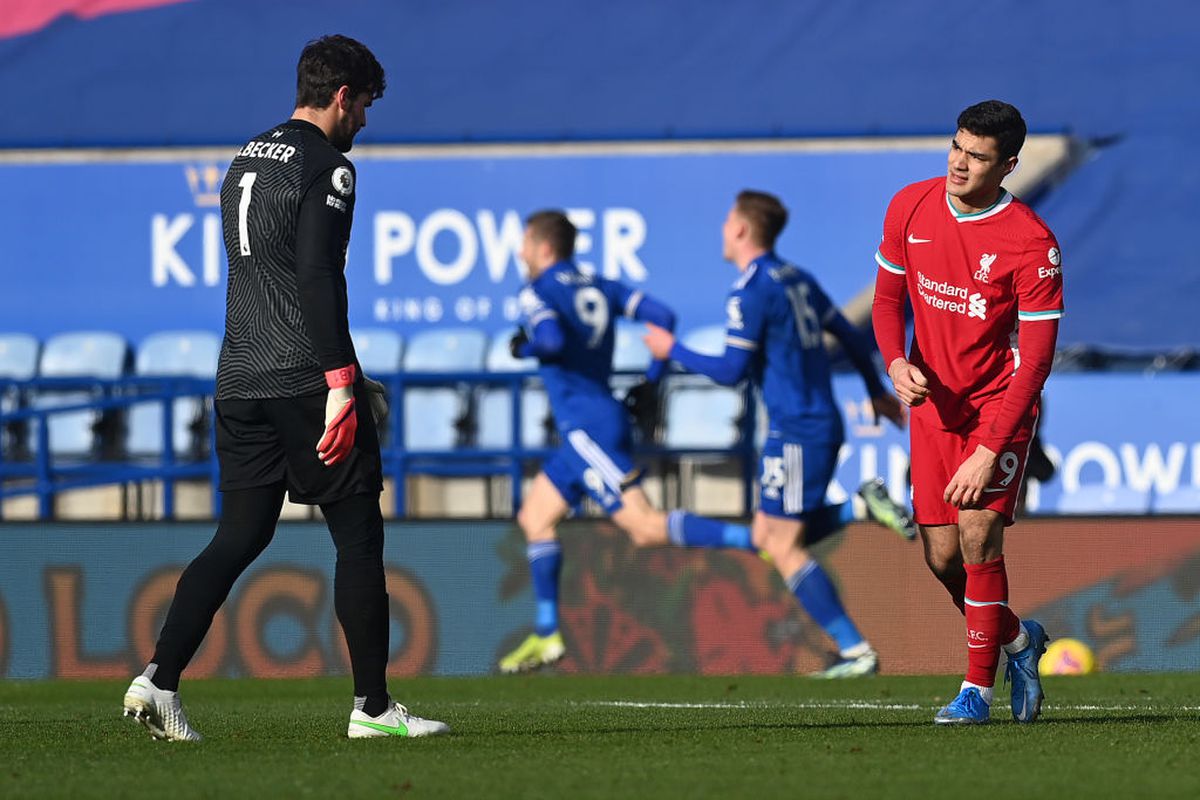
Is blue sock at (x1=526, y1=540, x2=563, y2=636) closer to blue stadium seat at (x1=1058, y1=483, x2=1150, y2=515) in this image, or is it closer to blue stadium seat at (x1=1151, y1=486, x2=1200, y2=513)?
blue stadium seat at (x1=1058, y1=483, x2=1150, y2=515)

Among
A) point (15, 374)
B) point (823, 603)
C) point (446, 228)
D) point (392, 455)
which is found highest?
point (446, 228)

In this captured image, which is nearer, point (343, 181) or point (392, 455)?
point (343, 181)

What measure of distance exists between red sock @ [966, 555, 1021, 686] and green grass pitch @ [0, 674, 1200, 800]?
0.19 m

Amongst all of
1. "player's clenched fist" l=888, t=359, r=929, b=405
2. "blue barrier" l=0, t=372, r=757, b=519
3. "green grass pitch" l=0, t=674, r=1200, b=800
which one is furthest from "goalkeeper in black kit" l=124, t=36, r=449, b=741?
"blue barrier" l=0, t=372, r=757, b=519

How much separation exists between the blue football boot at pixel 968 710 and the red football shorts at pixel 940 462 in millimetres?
538

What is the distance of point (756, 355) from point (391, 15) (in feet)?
21.4

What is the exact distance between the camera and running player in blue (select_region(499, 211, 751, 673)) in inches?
432

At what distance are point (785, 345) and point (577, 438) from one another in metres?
1.25

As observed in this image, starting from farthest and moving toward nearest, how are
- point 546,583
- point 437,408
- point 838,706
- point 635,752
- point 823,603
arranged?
point 437,408
point 546,583
point 823,603
point 838,706
point 635,752

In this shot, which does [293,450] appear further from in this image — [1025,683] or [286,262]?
[1025,683]

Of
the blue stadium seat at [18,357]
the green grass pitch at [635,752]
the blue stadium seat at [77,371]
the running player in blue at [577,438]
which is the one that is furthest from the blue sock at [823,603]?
the blue stadium seat at [18,357]

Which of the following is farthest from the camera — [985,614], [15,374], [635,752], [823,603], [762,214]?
[15,374]

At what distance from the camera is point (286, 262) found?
6133 millimetres

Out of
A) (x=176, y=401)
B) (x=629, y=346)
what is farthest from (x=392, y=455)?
(x=629, y=346)
